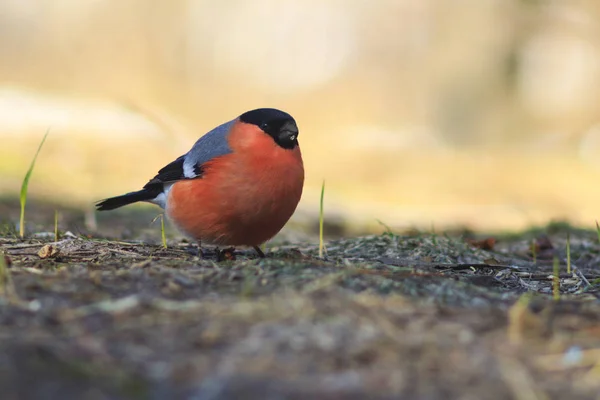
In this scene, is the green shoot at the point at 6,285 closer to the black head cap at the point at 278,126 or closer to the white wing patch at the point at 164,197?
the black head cap at the point at 278,126

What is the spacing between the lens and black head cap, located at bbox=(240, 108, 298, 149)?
13.4 ft

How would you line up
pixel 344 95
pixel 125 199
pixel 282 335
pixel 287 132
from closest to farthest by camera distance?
pixel 282 335 → pixel 287 132 → pixel 125 199 → pixel 344 95

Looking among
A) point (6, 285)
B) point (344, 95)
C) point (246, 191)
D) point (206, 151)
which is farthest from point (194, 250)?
point (344, 95)

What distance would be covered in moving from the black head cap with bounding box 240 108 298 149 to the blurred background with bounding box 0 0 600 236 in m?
3.88

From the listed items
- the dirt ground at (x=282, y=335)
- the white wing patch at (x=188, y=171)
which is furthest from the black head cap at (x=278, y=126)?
the dirt ground at (x=282, y=335)

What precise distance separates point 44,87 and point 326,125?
736 cm

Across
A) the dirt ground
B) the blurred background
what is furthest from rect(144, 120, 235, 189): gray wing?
the blurred background

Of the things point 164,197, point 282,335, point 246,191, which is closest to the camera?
point 282,335

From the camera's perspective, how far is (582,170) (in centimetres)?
1370

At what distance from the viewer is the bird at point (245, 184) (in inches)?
157

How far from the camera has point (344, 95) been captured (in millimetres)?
21859

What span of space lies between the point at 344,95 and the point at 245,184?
1819cm

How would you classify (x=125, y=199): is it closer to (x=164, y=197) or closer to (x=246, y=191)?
(x=164, y=197)

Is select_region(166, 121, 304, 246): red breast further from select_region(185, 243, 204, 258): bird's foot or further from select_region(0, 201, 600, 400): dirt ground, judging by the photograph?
select_region(0, 201, 600, 400): dirt ground
